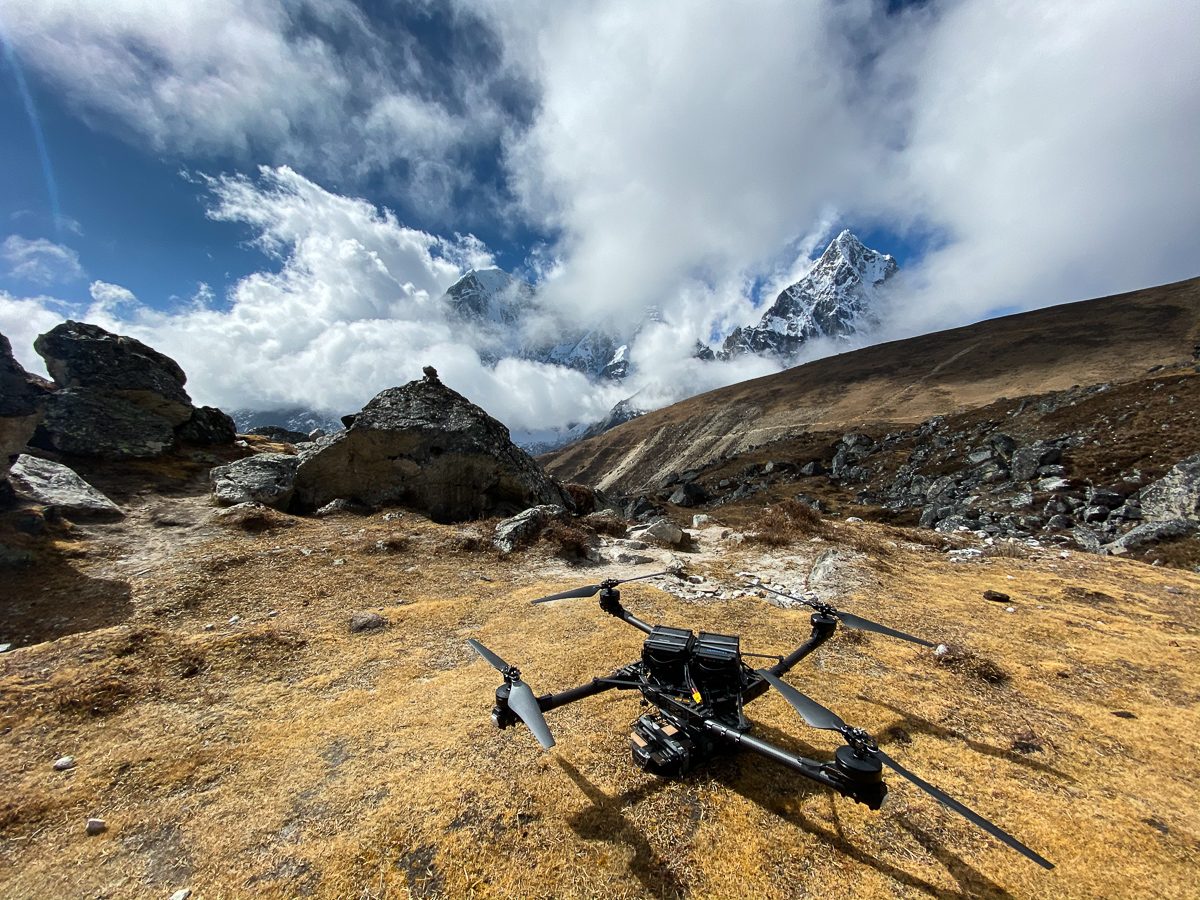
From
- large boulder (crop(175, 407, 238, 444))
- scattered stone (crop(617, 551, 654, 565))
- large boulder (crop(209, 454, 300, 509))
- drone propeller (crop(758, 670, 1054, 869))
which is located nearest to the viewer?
drone propeller (crop(758, 670, 1054, 869))

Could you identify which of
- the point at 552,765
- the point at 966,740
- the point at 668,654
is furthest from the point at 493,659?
the point at 966,740

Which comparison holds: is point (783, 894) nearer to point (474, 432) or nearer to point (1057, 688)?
point (1057, 688)

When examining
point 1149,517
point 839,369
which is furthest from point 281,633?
point 839,369

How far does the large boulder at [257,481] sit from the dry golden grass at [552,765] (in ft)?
29.1

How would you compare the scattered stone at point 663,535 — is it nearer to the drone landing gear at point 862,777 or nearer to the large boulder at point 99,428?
the drone landing gear at point 862,777

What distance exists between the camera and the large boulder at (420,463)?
22344mm

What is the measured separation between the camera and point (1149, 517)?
20688mm

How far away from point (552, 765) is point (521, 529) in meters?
12.3

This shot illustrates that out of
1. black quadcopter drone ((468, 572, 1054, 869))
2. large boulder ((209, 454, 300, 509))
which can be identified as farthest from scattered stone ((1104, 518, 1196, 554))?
large boulder ((209, 454, 300, 509))

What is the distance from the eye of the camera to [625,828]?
5273 mm

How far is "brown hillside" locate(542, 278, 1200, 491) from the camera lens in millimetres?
77875

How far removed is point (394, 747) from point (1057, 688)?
1113 cm

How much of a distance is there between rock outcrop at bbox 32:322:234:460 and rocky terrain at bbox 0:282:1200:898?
0.13 m

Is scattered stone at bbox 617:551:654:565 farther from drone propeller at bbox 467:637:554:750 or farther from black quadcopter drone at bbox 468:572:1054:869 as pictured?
drone propeller at bbox 467:637:554:750
